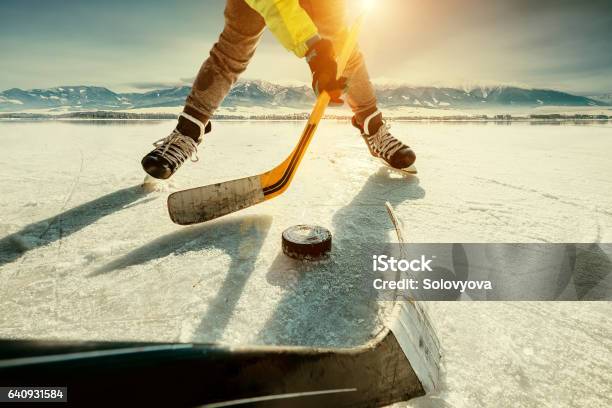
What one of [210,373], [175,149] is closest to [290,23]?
[175,149]

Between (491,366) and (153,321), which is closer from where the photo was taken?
(491,366)

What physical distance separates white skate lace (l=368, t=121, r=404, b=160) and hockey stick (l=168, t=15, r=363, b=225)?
88 cm

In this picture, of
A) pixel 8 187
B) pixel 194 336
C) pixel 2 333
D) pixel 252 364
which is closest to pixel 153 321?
pixel 194 336

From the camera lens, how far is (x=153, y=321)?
85 centimetres

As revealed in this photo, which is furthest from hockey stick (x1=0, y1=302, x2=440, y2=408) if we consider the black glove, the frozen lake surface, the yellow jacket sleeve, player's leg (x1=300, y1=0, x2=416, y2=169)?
player's leg (x1=300, y1=0, x2=416, y2=169)

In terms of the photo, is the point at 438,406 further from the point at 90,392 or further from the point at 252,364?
the point at 90,392

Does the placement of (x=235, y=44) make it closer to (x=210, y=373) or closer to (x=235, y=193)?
(x=235, y=193)

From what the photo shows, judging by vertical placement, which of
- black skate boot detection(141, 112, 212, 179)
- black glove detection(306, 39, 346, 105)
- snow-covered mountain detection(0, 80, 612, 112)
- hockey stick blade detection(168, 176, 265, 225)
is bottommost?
hockey stick blade detection(168, 176, 265, 225)

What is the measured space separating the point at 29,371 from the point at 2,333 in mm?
682

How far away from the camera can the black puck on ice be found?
115 cm

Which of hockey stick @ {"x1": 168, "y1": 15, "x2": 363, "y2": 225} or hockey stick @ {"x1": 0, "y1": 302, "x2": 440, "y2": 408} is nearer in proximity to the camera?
hockey stick @ {"x1": 0, "y1": 302, "x2": 440, "y2": 408}

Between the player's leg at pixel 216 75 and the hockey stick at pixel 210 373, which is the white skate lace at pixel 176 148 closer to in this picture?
the player's leg at pixel 216 75

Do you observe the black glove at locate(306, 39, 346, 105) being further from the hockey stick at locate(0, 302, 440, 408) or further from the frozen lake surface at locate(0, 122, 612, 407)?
the hockey stick at locate(0, 302, 440, 408)

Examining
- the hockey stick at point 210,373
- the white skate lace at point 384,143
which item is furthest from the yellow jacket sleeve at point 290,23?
the hockey stick at point 210,373
